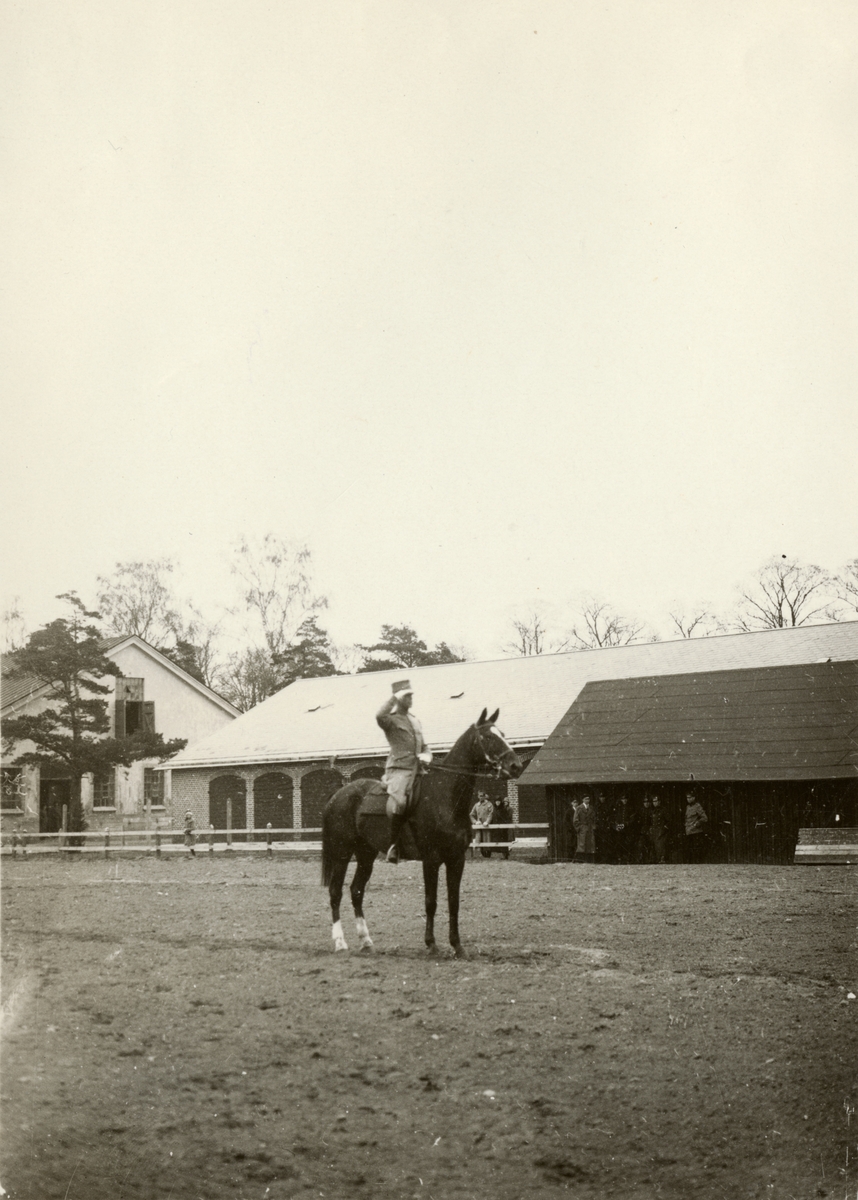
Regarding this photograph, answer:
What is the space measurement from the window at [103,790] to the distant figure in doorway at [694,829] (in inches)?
379

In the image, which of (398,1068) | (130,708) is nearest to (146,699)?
Answer: (130,708)

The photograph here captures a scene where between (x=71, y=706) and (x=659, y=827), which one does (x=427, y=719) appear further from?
(x=71, y=706)

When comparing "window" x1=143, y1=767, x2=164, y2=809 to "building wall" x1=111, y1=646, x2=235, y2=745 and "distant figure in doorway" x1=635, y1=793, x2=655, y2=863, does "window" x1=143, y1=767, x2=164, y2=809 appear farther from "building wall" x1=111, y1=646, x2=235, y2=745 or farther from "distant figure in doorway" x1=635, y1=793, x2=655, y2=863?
"building wall" x1=111, y1=646, x2=235, y2=745

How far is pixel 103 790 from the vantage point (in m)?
17.0

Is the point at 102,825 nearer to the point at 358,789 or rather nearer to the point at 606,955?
the point at 358,789

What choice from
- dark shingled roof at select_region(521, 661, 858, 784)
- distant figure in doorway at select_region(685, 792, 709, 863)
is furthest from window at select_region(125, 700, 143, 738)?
distant figure in doorway at select_region(685, 792, 709, 863)

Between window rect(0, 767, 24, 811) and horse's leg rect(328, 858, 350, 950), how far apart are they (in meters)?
2.68

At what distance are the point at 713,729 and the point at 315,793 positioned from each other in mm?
12365

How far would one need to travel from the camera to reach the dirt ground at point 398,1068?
4.53 meters

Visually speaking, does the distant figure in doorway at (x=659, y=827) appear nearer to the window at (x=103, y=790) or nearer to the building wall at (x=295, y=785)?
the building wall at (x=295, y=785)

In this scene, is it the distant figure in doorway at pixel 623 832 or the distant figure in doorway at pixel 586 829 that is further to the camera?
the distant figure in doorway at pixel 586 829

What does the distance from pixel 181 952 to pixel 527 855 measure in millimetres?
17237

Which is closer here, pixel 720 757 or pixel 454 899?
pixel 454 899

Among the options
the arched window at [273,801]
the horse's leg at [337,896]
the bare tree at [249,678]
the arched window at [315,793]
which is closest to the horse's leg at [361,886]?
the horse's leg at [337,896]
